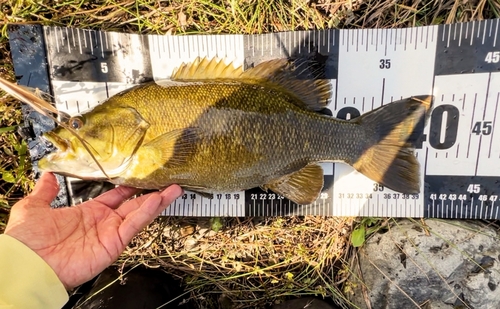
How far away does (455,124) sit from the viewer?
2602 millimetres

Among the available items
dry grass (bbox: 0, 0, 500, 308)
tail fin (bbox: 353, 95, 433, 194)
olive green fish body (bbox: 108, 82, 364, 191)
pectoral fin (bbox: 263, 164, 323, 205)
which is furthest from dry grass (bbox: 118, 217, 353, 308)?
olive green fish body (bbox: 108, 82, 364, 191)

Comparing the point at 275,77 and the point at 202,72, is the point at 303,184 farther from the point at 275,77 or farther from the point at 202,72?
the point at 202,72

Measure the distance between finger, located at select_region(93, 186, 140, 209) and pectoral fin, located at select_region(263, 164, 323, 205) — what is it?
3.04ft

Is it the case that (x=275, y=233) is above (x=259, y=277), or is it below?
above

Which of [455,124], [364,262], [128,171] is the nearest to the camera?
[128,171]

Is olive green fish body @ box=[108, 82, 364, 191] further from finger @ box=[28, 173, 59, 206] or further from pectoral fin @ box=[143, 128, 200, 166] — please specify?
finger @ box=[28, 173, 59, 206]

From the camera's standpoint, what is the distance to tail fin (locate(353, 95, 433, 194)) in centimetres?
248

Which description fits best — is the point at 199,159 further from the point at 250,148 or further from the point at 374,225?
the point at 374,225

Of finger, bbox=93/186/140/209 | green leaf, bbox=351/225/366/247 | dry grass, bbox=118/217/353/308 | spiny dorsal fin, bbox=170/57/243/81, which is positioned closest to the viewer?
spiny dorsal fin, bbox=170/57/243/81

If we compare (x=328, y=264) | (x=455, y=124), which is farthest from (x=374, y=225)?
(x=455, y=124)

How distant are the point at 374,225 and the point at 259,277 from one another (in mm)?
952

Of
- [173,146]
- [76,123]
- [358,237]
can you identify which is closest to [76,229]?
[76,123]

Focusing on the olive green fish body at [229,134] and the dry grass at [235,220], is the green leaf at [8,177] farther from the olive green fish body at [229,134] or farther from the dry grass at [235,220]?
the olive green fish body at [229,134]

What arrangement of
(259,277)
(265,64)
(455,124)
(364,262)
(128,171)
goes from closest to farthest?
(128,171)
(265,64)
(455,124)
(364,262)
(259,277)
